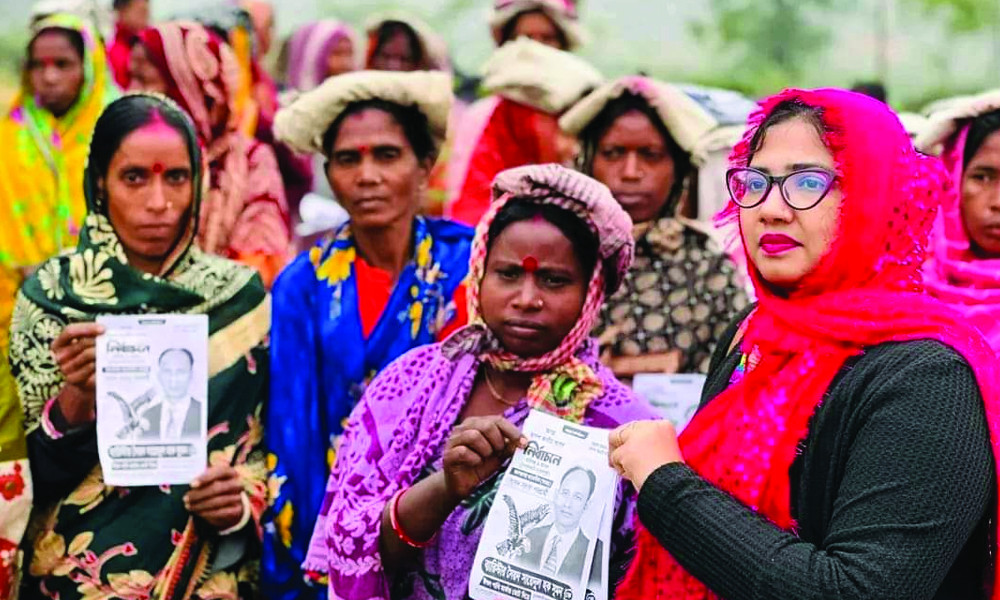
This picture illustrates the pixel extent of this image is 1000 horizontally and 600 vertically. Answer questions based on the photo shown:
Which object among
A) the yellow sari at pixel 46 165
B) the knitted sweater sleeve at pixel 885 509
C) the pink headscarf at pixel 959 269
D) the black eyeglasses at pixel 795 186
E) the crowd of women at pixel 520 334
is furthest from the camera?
the yellow sari at pixel 46 165

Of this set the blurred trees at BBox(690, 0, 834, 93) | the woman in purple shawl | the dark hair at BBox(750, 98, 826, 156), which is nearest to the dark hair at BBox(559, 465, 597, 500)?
the woman in purple shawl

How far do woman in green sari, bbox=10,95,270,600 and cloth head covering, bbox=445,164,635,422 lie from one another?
102 centimetres

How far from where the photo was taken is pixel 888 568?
218cm

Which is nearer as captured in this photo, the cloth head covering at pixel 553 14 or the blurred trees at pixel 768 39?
the cloth head covering at pixel 553 14

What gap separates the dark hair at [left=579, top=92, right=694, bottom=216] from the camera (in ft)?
15.0

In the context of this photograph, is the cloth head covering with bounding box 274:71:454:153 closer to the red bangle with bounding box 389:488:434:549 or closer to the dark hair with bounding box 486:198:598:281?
the dark hair with bounding box 486:198:598:281

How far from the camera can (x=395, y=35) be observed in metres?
6.89

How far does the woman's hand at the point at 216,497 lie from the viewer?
3.77 meters

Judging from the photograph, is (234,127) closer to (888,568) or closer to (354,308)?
(354,308)

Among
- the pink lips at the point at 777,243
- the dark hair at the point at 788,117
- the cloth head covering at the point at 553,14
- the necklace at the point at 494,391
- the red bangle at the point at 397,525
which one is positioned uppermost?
the cloth head covering at the point at 553,14

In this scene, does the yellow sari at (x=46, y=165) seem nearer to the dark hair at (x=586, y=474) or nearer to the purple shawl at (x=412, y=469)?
the purple shawl at (x=412, y=469)

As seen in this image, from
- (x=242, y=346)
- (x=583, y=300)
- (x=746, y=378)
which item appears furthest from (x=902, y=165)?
(x=242, y=346)

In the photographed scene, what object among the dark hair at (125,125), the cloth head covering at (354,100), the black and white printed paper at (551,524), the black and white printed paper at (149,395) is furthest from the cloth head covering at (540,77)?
the black and white printed paper at (551,524)

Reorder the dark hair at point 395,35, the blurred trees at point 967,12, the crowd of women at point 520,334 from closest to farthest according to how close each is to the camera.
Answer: the crowd of women at point 520,334 < the dark hair at point 395,35 < the blurred trees at point 967,12
